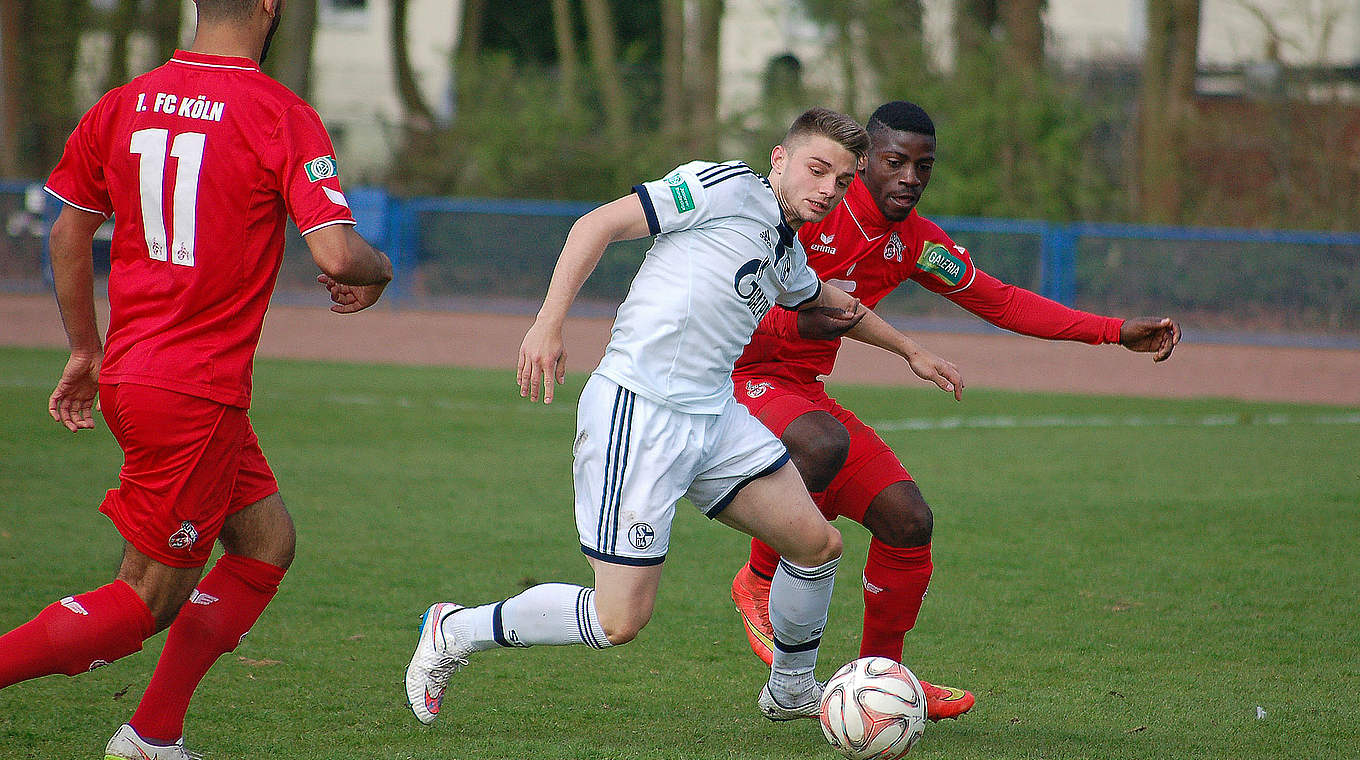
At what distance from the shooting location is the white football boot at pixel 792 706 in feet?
14.2

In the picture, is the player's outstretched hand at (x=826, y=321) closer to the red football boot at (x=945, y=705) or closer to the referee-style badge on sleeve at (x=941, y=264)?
the referee-style badge on sleeve at (x=941, y=264)

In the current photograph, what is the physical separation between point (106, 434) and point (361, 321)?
852 cm

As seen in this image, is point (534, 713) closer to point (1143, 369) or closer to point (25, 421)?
point (25, 421)

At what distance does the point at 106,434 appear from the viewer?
9.70m

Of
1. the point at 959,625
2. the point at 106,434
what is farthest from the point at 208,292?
the point at 106,434

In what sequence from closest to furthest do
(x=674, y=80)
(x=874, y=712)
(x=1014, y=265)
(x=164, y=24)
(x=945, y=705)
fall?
(x=874, y=712) → (x=945, y=705) → (x=1014, y=265) → (x=674, y=80) → (x=164, y=24)

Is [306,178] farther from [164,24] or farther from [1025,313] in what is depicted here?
[164,24]

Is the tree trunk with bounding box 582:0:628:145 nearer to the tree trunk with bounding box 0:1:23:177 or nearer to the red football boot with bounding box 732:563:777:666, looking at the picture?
the tree trunk with bounding box 0:1:23:177

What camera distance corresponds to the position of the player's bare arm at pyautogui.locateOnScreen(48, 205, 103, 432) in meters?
3.47

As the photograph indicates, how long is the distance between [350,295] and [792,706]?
6.08 feet

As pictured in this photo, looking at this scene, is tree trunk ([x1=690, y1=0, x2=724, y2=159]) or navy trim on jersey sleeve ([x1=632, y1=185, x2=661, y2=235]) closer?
navy trim on jersey sleeve ([x1=632, y1=185, x2=661, y2=235])

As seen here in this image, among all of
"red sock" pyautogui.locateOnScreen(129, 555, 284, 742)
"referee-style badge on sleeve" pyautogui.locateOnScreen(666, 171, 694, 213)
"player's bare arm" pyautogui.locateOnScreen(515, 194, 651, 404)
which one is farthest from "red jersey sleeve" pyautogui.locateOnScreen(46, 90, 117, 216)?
"referee-style badge on sleeve" pyautogui.locateOnScreen(666, 171, 694, 213)

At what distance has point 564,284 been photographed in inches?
144

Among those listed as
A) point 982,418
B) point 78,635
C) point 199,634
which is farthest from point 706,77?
point 78,635
